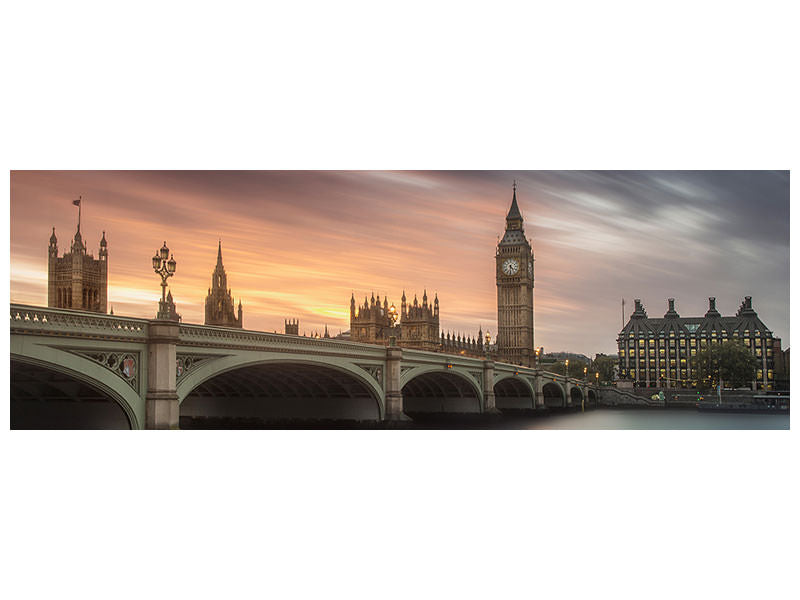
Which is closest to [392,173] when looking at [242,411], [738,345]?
[242,411]

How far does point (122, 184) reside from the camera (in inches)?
939

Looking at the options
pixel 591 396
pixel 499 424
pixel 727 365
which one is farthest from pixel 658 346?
pixel 499 424

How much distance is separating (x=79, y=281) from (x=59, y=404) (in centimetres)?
1320

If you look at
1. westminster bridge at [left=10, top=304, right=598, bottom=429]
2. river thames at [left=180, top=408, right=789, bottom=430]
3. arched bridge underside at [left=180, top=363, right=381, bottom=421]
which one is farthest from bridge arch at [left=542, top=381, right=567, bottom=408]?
arched bridge underside at [left=180, top=363, right=381, bottom=421]

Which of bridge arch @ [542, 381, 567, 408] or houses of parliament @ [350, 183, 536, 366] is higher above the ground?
houses of parliament @ [350, 183, 536, 366]

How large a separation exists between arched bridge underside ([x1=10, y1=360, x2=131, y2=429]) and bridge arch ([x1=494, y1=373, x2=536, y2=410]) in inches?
1387

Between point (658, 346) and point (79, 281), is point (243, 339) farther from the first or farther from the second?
point (658, 346)

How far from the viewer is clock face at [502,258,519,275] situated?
103m

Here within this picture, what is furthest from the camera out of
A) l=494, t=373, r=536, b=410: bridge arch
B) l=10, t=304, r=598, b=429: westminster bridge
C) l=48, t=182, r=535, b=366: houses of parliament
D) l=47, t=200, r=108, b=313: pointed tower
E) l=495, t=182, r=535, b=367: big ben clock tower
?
l=495, t=182, r=535, b=367: big ben clock tower

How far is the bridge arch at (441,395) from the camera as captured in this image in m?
46.0

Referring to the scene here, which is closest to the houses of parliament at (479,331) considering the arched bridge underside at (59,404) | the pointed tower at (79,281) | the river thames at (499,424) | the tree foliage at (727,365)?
the river thames at (499,424)

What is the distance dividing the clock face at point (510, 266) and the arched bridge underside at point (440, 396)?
55602 millimetres

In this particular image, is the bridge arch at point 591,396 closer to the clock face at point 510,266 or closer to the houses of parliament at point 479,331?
the houses of parliament at point 479,331

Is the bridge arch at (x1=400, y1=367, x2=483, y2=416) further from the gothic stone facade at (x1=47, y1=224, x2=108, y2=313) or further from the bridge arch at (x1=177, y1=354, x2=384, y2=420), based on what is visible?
the gothic stone facade at (x1=47, y1=224, x2=108, y2=313)
